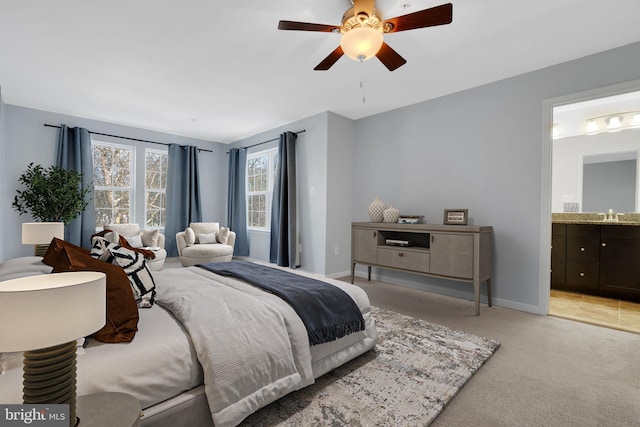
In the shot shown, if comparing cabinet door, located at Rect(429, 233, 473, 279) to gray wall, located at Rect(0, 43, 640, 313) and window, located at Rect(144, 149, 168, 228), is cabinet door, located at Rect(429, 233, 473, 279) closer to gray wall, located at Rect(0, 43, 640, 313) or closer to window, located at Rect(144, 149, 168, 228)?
gray wall, located at Rect(0, 43, 640, 313)

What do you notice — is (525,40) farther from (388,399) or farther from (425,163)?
(388,399)

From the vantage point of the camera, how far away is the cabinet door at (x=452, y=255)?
2.94m

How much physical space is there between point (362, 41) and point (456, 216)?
2241 mm

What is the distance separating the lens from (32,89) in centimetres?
364

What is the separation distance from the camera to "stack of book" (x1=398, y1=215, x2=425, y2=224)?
12.0 ft

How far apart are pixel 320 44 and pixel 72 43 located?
2.20 metres

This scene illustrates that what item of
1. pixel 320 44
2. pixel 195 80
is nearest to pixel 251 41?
pixel 320 44

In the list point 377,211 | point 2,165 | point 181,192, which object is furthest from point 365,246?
point 2,165

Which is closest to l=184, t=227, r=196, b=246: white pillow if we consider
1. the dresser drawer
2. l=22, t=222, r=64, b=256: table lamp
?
l=22, t=222, r=64, b=256: table lamp

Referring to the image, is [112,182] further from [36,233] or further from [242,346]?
[242,346]

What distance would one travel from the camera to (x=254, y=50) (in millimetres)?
2727

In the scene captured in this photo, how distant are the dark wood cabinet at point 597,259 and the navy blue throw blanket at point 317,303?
11.0 feet

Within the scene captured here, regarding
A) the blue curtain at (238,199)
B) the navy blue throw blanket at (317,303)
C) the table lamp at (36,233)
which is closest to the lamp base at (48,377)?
the navy blue throw blanket at (317,303)

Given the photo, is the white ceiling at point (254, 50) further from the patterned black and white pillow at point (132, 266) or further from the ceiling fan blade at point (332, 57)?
the patterned black and white pillow at point (132, 266)
